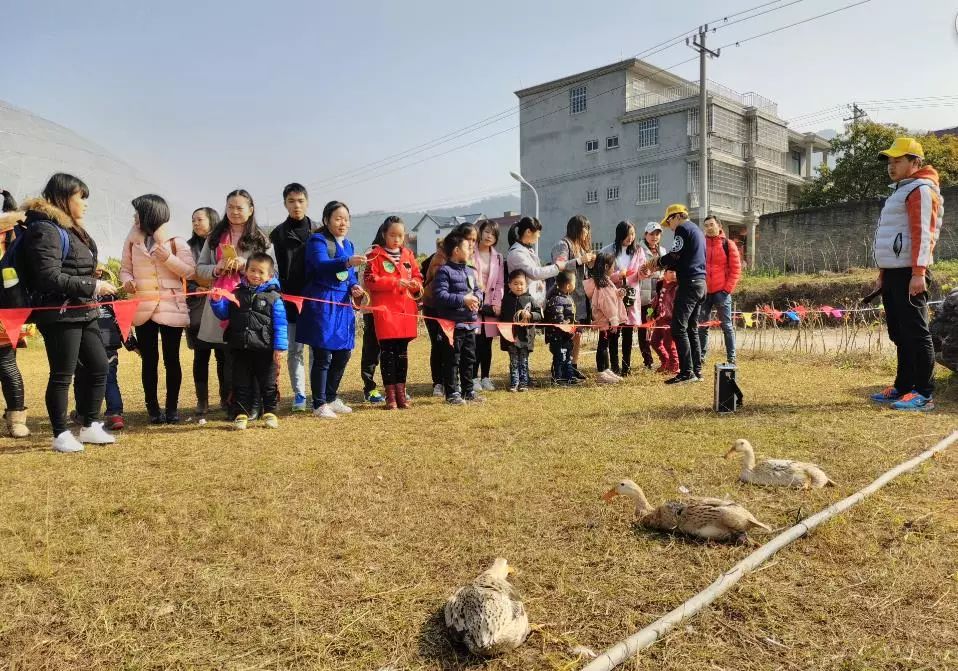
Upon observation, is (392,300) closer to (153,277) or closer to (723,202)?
(153,277)

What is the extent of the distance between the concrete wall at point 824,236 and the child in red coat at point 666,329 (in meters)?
15.0

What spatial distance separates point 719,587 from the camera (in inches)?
88.1

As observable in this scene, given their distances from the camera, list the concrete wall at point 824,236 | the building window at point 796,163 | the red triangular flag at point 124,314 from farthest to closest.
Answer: the building window at point 796,163 < the concrete wall at point 824,236 < the red triangular flag at point 124,314

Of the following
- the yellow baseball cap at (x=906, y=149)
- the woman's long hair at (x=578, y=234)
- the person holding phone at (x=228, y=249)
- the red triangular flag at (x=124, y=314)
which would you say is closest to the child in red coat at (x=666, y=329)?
the woman's long hair at (x=578, y=234)

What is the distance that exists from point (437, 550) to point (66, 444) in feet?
10.4

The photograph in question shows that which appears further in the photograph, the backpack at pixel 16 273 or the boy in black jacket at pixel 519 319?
the boy in black jacket at pixel 519 319

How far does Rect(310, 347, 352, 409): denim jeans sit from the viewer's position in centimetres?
580

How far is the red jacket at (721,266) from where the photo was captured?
24.2ft

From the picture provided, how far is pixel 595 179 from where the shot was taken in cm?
3731

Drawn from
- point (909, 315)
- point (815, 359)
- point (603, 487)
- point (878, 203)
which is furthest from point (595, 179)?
point (603, 487)

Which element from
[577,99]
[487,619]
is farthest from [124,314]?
[577,99]

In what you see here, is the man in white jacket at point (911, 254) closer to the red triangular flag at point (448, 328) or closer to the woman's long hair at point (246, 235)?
the red triangular flag at point (448, 328)

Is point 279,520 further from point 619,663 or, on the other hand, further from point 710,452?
point 710,452

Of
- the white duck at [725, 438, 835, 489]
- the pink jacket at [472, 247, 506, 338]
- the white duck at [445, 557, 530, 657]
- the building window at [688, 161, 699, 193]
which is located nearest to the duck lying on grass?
the white duck at [725, 438, 835, 489]
